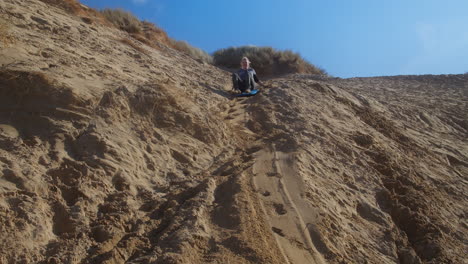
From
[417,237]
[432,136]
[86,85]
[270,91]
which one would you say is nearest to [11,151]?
[86,85]

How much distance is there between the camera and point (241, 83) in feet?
27.2

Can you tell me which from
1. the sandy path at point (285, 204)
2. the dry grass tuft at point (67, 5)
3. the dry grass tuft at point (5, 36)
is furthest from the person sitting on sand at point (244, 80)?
the dry grass tuft at point (5, 36)

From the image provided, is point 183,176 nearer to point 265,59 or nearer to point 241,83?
point 241,83

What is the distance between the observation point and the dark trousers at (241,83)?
8.20 metres

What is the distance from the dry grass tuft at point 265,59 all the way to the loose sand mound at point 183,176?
28.5 feet

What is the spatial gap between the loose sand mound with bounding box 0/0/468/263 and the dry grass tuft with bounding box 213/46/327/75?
341 inches

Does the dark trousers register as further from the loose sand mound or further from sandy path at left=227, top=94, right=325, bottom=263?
sandy path at left=227, top=94, right=325, bottom=263

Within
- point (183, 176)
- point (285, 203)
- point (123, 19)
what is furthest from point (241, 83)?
point (123, 19)

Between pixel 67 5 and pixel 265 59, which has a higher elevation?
pixel 265 59

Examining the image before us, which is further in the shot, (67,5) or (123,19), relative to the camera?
(123,19)

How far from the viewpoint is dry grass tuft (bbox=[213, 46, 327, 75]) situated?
1509 centimetres

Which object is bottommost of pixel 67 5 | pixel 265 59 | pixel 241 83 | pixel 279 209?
pixel 279 209

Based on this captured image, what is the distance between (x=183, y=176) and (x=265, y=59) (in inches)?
465

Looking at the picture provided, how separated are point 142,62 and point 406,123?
5.40 metres
